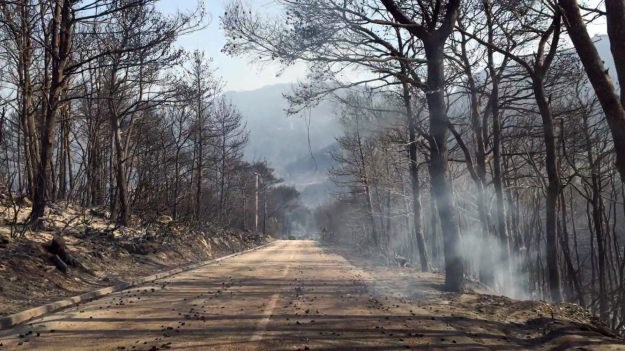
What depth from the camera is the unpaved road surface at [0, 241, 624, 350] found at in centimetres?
669

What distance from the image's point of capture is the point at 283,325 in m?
7.95

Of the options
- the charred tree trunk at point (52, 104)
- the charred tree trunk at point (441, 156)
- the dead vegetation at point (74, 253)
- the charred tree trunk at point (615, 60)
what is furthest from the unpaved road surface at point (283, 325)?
the charred tree trunk at point (52, 104)

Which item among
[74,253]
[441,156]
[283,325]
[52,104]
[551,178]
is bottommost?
[283,325]

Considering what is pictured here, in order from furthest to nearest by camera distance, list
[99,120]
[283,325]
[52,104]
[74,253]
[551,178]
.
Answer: [99,120] < [74,253] < [52,104] < [551,178] < [283,325]

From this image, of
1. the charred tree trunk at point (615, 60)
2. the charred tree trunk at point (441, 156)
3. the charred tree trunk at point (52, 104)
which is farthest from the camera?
the charred tree trunk at point (52, 104)

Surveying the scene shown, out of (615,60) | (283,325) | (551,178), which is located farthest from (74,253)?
(615,60)

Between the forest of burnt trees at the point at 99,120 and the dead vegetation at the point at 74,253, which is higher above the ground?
the forest of burnt trees at the point at 99,120

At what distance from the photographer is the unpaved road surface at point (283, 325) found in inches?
263

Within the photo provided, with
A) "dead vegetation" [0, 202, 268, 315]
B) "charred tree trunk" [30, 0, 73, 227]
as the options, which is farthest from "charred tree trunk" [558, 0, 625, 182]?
"charred tree trunk" [30, 0, 73, 227]

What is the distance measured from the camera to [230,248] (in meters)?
37.4

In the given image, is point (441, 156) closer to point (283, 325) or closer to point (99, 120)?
point (283, 325)

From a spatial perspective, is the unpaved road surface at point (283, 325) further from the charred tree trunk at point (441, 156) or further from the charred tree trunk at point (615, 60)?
the charred tree trunk at point (615, 60)

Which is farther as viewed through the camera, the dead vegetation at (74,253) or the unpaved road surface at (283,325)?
the dead vegetation at (74,253)

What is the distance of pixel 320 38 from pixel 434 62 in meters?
2.96
